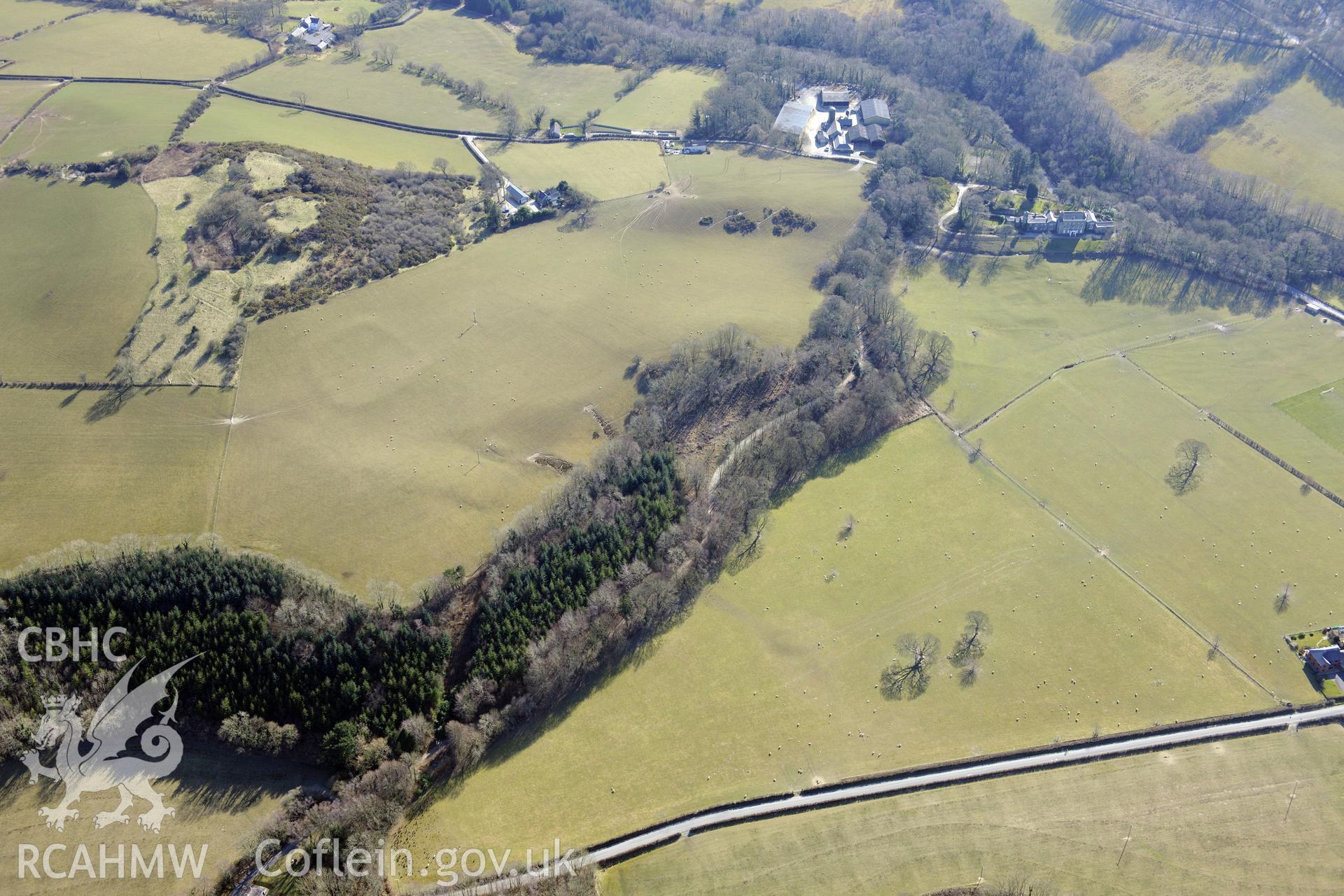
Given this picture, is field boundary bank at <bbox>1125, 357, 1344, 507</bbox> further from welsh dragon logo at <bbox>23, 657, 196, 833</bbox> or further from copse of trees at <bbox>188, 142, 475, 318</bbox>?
welsh dragon logo at <bbox>23, 657, 196, 833</bbox>

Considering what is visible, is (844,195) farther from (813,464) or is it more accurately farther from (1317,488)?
(1317,488)

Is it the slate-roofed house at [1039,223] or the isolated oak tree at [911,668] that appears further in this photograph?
the slate-roofed house at [1039,223]

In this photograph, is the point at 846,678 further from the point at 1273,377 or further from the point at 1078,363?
the point at 1273,377

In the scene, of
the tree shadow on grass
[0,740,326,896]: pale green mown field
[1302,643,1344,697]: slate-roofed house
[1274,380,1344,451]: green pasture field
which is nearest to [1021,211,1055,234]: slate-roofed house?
the tree shadow on grass

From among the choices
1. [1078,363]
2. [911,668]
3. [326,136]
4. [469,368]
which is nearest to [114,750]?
[469,368]

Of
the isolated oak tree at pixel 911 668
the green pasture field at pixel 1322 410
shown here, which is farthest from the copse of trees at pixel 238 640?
the green pasture field at pixel 1322 410

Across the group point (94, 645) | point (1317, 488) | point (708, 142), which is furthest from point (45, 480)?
point (1317, 488)

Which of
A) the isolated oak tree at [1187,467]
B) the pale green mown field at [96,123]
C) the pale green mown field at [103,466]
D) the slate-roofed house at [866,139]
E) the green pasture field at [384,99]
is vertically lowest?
the pale green mown field at [103,466]

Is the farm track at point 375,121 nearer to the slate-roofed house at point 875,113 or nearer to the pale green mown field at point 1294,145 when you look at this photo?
the slate-roofed house at point 875,113
